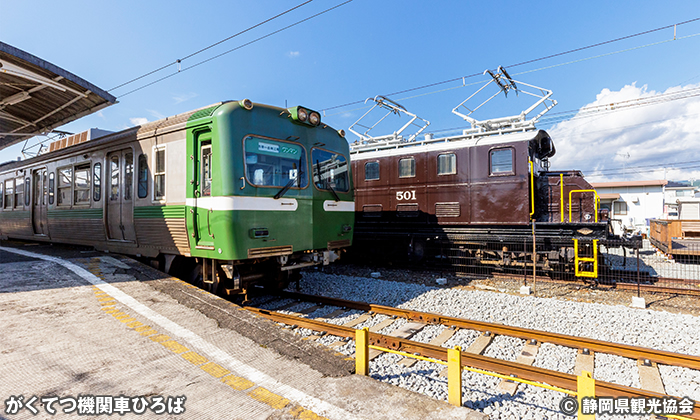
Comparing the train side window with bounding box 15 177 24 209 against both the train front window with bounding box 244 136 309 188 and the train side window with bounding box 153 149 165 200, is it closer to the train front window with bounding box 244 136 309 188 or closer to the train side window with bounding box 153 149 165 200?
the train side window with bounding box 153 149 165 200

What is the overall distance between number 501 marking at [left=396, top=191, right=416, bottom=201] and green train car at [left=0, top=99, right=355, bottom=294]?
388 centimetres

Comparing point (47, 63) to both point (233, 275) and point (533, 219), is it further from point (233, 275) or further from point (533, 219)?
point (533, 219)

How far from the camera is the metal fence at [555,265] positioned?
28.6ft

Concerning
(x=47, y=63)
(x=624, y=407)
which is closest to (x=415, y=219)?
(x=624, y=407)

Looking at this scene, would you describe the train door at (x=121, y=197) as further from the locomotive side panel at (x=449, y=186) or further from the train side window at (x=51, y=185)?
the locomotive side panel at (x=449, y=186)

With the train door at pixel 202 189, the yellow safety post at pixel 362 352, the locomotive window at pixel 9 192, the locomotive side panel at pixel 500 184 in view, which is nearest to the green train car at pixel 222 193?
the train door at pixel 202 189

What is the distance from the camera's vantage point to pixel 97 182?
805cm

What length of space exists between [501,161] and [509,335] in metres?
5.82

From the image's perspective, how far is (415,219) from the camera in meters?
11.3

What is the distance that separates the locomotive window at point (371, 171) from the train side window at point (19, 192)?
10730 mm

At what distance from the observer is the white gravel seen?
369 centimetres

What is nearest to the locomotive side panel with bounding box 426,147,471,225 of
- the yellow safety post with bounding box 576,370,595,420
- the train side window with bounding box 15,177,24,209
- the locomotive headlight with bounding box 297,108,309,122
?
the locomotive headlight with bounding box 297,108,309,122

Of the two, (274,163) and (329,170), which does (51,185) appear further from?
(329,170)

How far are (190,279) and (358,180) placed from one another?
23.2ft
